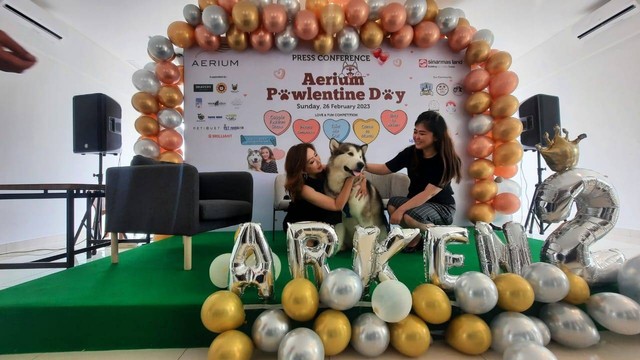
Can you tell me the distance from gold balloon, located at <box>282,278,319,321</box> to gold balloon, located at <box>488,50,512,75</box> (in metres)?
2.80

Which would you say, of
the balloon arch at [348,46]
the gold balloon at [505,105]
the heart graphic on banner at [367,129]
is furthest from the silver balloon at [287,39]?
the gold balloon at [505,105]

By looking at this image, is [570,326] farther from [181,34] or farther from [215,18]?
[181,34]

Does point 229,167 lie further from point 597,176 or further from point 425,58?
point 597,176

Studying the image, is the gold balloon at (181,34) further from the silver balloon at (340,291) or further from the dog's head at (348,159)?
the silver balloon at (340,291)

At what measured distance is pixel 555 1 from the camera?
11.0 feet

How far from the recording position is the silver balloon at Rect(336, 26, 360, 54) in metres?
2.76

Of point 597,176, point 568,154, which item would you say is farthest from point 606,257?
point 568,154

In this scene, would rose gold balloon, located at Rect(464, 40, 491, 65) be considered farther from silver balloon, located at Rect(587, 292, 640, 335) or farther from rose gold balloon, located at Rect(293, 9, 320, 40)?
silver balloon, located at Rect(587, 292, 640, 335)

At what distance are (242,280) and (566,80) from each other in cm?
540

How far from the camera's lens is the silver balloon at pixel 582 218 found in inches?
47.7

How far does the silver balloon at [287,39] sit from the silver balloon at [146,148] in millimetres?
Result: 1459

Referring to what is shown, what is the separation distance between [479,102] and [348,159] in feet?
5.56

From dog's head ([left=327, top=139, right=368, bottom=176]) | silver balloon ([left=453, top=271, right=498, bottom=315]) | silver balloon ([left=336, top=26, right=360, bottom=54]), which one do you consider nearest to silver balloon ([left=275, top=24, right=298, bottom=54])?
silver balloon ([left=336, top=26, right=360, bottom=54])

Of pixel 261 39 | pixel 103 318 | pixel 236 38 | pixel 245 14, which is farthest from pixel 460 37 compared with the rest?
pixel 103 318
